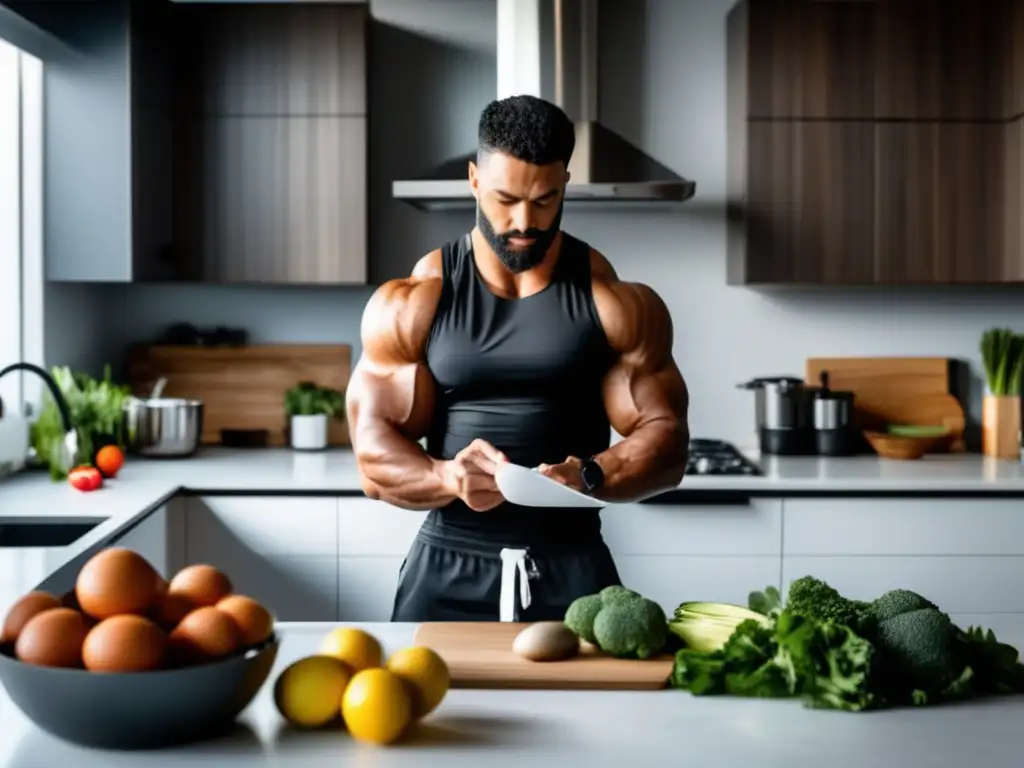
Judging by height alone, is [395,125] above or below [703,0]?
below

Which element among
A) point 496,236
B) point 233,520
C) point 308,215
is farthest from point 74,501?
point 496,236

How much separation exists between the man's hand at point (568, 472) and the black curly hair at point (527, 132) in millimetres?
489

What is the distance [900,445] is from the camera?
3.77 m

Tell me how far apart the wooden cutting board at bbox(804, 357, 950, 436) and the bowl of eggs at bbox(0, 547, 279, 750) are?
298 cm

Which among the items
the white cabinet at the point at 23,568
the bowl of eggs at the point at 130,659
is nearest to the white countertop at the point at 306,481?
the white cabinet at the point at 23,568

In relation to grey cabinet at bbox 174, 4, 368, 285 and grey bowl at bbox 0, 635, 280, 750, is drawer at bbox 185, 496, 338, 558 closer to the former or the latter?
grey cabinet at bbox 174, 4, 368, 285

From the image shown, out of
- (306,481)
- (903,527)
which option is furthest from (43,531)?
(903,527)

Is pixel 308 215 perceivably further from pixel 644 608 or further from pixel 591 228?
pixel 644 608

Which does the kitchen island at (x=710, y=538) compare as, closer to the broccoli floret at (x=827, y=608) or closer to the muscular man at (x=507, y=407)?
the muscular man at (x=507, y=407)

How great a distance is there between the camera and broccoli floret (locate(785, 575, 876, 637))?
5.07ft

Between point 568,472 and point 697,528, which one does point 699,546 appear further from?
point 568,472

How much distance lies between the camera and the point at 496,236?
205 cm

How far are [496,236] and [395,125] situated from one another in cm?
208

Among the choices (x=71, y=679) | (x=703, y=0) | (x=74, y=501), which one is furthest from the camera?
(x=703, y=0)
